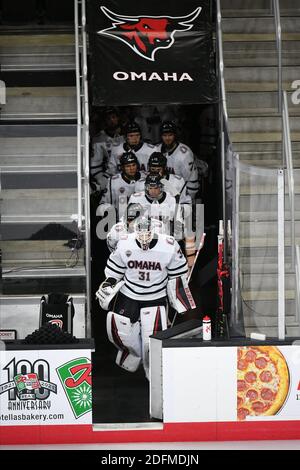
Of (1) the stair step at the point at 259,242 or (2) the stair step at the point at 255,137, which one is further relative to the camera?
(2) the stair step at the point at 255,137

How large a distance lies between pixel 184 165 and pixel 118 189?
2.77 feet

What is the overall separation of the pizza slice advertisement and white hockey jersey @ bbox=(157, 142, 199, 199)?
3.71m

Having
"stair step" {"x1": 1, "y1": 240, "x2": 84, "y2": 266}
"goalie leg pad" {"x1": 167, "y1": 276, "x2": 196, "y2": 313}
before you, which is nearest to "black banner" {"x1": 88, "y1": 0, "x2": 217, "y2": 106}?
"stair step" {"x1": 1, "y1": 240, "x2": 84, "y2": 266}

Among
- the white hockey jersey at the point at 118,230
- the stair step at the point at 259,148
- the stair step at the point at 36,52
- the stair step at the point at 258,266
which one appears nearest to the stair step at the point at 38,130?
the stair step at the point at 36,52

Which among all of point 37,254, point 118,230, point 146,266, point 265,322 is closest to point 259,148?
point 118,230

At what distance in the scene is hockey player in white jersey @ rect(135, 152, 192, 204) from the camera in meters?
10.9

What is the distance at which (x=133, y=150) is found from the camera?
38.0 feet

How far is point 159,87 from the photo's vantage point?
34.8 ft

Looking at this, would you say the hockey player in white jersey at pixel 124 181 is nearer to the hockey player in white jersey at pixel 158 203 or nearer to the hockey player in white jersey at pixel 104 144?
the hockey player in white jersey at pixel 104 144

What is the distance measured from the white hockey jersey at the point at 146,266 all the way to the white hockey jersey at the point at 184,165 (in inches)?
81.5

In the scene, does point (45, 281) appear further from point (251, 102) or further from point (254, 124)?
point (251, 102)

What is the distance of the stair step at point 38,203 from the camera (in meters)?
10.5

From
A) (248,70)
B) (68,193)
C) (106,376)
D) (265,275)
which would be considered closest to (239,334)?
(265,275)

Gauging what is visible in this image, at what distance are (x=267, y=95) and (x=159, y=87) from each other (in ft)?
4.17
